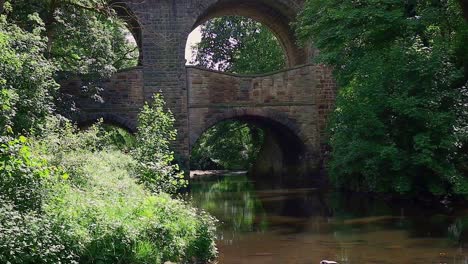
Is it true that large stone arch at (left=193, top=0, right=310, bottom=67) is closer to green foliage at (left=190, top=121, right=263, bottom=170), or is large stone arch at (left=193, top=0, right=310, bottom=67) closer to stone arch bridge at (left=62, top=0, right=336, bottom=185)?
stone arch bridge at (left=62, top=0, right=336, bottom=185)

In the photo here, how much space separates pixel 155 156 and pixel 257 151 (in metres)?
22.6

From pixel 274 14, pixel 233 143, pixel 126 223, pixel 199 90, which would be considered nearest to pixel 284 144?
pixel 274 14

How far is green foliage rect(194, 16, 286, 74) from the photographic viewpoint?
3388 centimetres

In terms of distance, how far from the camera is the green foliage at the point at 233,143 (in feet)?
112

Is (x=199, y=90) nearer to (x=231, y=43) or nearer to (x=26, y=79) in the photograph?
(x=26, y=79)

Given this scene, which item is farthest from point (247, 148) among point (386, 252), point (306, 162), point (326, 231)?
point (386, 252)

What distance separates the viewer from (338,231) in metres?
12.0

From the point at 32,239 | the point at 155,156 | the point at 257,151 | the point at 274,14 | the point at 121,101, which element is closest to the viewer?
the point at 32,239

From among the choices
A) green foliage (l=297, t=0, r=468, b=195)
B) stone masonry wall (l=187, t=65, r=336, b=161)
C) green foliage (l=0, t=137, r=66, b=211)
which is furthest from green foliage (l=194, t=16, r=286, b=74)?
green foliage (l=0, t=137, r=66, b=211)

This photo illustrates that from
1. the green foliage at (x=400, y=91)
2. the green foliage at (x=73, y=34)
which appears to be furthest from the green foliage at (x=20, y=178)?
the green foliage at (x=400, y=91)

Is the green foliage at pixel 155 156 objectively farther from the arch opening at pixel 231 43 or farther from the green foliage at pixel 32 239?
the arch opening at pixel 231 43

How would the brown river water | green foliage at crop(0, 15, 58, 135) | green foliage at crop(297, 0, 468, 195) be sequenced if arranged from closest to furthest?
the brown river water < green foliage at crop(0, 15, 58, 135) < green foliage at crop(297, 0, 468, 195)

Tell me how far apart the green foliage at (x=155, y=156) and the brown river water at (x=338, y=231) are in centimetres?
155

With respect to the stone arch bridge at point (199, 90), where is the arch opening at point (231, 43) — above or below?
above
